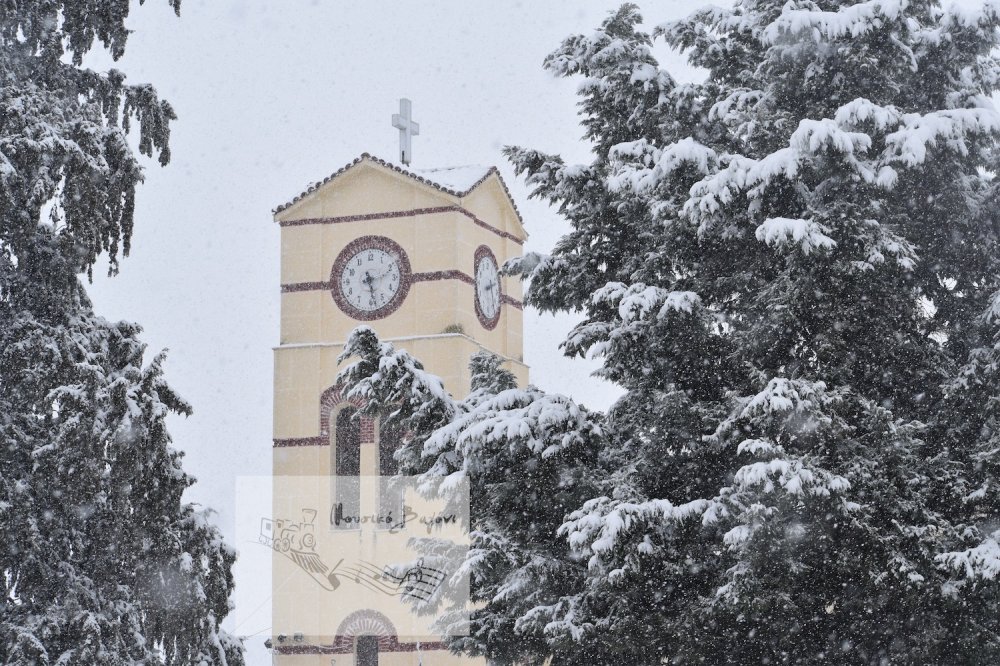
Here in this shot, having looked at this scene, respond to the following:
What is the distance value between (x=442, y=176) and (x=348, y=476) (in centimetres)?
539

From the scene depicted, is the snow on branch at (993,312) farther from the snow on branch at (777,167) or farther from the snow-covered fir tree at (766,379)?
the snow on branch at (777,167)

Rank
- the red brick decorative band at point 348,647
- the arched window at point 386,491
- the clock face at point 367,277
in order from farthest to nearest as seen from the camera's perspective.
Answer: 1. the clock face at point 367,277
2. the arched window at point 386,491
3. the red brick decorative band at point 348,647

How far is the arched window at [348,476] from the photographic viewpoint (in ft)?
80.1

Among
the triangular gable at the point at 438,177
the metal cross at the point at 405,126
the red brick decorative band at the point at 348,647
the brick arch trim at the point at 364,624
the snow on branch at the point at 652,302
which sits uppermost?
the metal cross at the point at 405,126

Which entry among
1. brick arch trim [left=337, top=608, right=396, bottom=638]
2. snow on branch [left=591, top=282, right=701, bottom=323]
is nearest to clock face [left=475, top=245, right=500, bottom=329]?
brick arch trim [left=337, top=608, right=396, bottom=638]

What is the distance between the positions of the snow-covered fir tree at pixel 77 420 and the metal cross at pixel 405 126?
14160 millimetres

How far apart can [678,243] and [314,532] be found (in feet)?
43.9

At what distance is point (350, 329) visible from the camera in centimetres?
2475

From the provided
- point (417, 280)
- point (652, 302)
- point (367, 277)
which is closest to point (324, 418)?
point (367, 277)

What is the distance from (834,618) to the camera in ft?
38.1

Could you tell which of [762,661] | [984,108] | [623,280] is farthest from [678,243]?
[762,661]

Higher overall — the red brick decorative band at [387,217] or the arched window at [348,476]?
the red brick decorative band at [387,217]

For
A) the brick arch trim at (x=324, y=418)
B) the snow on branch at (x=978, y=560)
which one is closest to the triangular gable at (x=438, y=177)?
the brick arch trim at (x=324, y=418)

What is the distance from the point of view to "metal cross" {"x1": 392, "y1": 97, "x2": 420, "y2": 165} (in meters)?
25.8
